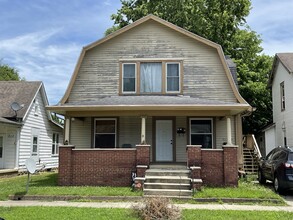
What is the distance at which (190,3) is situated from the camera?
92.4 feet

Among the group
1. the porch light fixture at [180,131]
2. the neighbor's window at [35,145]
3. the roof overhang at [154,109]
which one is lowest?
the neighbor's window at [35,145]

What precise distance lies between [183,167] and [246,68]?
685 inches

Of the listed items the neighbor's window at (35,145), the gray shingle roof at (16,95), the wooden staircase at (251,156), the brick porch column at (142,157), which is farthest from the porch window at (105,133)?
the wooden staircase at (251,156)

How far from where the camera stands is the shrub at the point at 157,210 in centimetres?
761

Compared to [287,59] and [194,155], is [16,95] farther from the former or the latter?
[287,59]

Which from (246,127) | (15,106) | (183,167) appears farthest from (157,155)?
(246,127)

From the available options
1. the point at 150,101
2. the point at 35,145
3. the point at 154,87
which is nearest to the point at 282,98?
the point at 154,87

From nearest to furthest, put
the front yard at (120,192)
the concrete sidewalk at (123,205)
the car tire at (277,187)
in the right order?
the concrete sidewalk at (123,205)
the front yard at (120,192)
the car tire at (277,187)

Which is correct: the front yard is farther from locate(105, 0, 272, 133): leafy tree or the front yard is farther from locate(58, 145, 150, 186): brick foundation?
locate(105, 0, 272, 133): leafy tree

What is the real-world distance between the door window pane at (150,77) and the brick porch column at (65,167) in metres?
4.57

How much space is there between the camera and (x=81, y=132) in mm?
15305

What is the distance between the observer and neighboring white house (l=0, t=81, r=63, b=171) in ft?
61.3

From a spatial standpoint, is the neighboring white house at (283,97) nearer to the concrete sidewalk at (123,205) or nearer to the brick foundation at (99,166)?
the concrete sidewalk at (123,205)

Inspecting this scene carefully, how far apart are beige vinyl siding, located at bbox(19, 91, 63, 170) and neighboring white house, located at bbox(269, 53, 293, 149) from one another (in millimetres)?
14783
